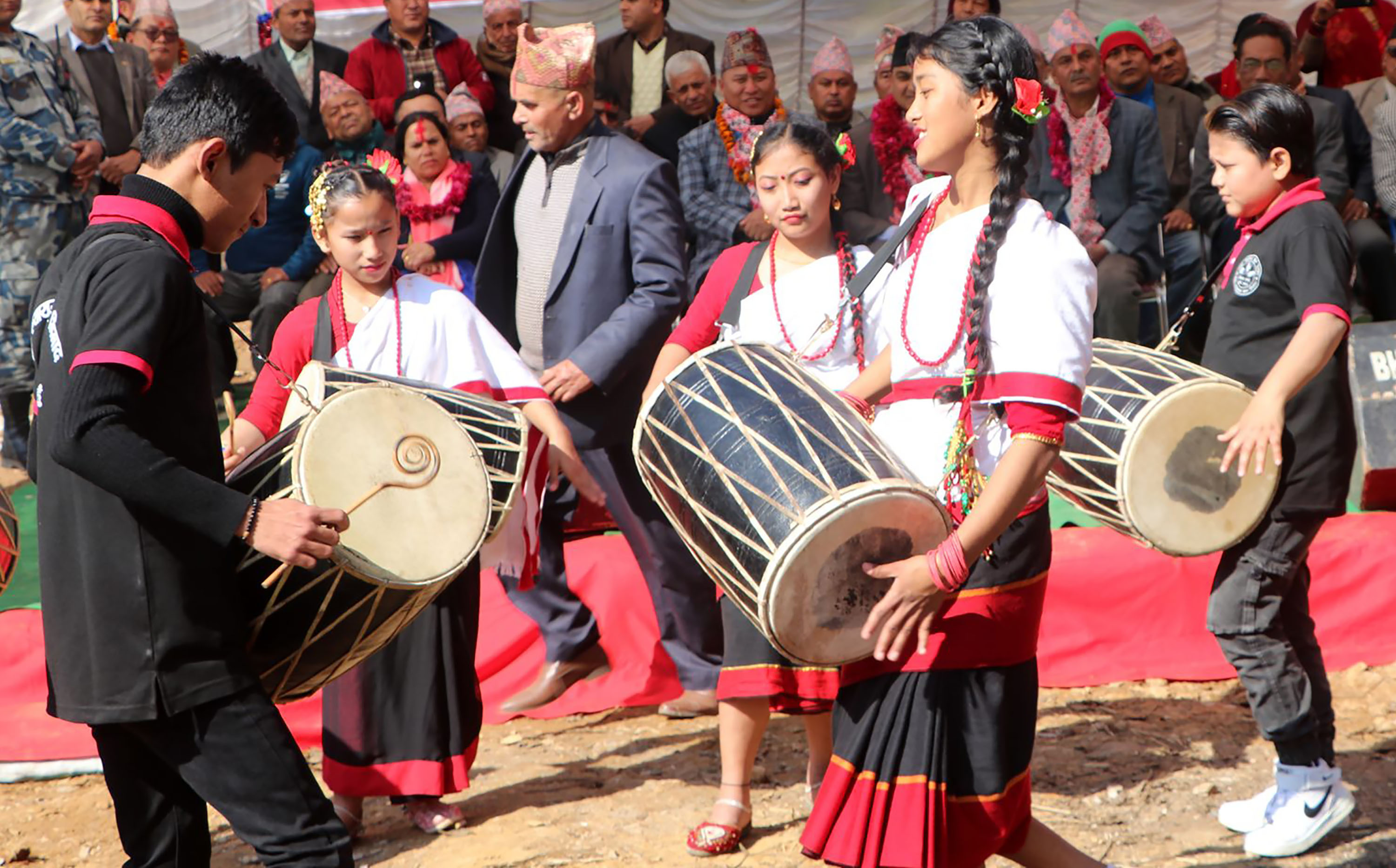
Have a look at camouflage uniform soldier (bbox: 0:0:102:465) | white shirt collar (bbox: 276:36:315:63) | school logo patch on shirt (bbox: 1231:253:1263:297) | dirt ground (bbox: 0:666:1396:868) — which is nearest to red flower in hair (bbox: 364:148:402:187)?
dirt ground (bbox: 0:666:1396:868)

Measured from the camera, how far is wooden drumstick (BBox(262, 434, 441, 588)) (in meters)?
2.79

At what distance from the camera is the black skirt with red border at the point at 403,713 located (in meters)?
3.84

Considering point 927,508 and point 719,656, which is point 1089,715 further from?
point 927,508

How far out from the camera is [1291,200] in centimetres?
372

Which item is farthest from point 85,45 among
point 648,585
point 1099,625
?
point 1099,625

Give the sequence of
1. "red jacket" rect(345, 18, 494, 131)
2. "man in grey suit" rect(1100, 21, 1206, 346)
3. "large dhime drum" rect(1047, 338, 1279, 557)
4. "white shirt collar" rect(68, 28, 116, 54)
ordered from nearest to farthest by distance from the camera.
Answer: "large dhime drum" rect(1047, 338, 1279, 557)
"man in grey suit" rect(1100, 21, 1206, 346)
"white shirt collar" rect(68, 28, 116, 54)
"red jacket" rect(345, 18, 494, 131)

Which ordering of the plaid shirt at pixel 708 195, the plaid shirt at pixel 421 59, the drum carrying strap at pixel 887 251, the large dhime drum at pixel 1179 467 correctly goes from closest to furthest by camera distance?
1. the drum carrying strap at pixel 887 251
2. the large dhime drum at pixel 1179 467
3. the plaid shirt at pixel 708 195
4. the plaid shirt at pixel 421 59

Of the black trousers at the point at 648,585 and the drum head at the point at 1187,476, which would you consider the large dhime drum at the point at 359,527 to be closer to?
the drum head at the point at 1187,476

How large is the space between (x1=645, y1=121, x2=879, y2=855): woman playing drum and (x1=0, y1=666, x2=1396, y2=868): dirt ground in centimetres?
22

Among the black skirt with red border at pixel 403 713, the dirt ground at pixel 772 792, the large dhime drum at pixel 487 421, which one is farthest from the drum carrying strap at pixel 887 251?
the dirt ground at pixel 772 792

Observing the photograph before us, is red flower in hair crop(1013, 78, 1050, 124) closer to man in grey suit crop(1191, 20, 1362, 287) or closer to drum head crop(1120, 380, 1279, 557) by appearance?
drum head crop(1120, 380, 1279, 557)

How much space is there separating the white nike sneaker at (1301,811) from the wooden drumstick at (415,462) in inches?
90.9

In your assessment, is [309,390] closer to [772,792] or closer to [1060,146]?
[772,792]

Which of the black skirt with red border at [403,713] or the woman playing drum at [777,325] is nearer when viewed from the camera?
the woman playing drum at [777,325]
